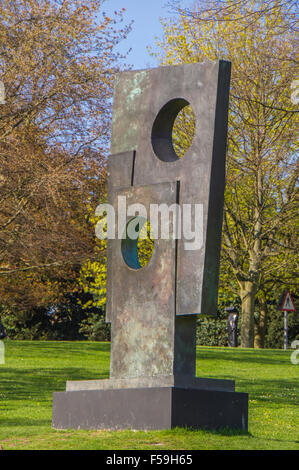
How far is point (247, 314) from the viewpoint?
23.9 m

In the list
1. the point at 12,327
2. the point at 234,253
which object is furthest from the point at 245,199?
the point at 12,327

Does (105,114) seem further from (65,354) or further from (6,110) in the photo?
(65,354)

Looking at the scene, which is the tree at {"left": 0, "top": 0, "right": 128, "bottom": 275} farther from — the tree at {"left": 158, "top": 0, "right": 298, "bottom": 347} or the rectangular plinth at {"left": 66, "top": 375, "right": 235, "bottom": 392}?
the rectangular plinth at {"left": 66, "top": 375, "right": 235, "bottom": 392}

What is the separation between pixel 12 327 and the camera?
1187 inches

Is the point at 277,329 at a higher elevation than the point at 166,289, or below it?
below

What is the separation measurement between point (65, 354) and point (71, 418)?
10286 mm

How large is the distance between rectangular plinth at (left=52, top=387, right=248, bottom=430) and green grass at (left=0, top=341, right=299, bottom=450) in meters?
0.17

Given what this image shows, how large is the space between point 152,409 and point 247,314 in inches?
673

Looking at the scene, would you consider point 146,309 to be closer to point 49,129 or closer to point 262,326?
point 49,129

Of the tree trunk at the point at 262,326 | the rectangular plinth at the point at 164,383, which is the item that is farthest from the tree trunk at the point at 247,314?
the rectangular plinth at the point at 164,383

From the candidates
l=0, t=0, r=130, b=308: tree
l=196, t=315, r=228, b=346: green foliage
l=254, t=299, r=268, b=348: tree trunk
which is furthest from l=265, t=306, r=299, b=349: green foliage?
l=0, t=0, r=130, b=308: tree

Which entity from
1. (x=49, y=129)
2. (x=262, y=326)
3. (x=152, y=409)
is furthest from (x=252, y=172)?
(x=152, y=409)

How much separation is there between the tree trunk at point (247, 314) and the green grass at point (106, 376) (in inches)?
159

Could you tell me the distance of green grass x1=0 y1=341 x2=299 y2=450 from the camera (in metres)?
6.71
